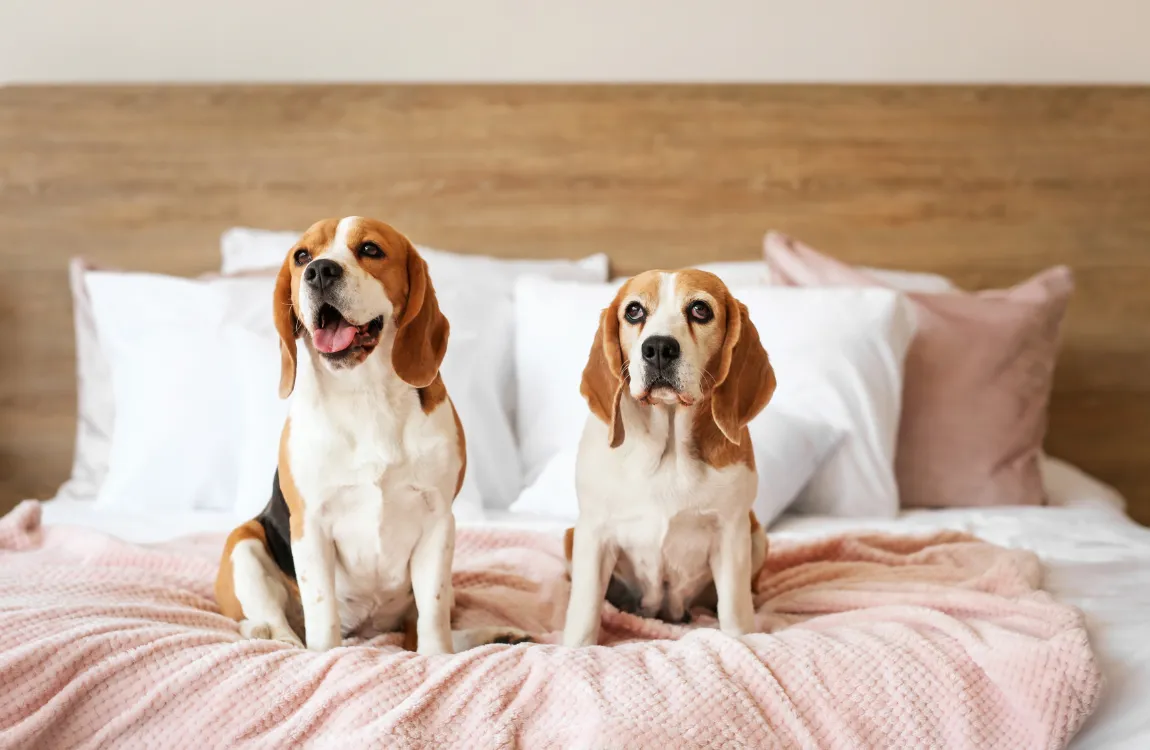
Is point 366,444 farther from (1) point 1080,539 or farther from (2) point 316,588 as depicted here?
(1) point 1080,539

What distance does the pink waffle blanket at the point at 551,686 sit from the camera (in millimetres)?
1015

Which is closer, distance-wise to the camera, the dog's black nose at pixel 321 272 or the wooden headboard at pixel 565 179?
the dog's black nose at pixel 321 272

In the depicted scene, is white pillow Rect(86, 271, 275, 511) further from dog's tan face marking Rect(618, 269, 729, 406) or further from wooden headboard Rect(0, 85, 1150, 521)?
dog's tan face marking Rect(618, 269, 729, 406)

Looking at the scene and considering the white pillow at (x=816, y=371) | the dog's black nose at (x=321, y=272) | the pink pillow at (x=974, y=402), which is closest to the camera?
the dog's black nose at (x=321, y=272)

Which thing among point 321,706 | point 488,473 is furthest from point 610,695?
point 488,473

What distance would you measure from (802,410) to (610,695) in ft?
3.59

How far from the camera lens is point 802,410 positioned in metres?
2.04

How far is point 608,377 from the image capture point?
4.30 ft

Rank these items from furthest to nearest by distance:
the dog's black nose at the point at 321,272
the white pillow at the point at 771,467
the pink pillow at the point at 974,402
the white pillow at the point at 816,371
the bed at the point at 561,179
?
the bed at the point at 561,179 < the pink pillow at the point at 974,402 < the white pillow at the point at 816,371 < the white pillow at the point at 771,467 < the dog's black nose at the point at 321,272

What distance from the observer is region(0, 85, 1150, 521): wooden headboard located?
2588 mm

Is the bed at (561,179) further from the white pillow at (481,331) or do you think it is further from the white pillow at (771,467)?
the white pillow at (771,467)

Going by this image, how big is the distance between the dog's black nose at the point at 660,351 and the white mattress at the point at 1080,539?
585 millimetres

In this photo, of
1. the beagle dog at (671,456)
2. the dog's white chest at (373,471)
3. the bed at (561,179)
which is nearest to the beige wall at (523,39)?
the bed at (561,179)

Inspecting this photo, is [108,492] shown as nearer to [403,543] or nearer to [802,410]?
[403,543]
